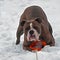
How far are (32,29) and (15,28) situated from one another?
191cm

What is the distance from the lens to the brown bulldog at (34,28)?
6.00 m

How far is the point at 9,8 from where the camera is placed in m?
9.47

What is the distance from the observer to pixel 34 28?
6.04m

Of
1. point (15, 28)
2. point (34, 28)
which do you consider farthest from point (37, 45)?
point (15, 28)

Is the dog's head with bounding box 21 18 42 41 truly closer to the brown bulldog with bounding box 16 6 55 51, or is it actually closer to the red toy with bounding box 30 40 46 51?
the brown bulldog with bounding box 16 6 55 51

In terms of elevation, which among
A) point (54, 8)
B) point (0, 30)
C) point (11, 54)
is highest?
point (54, 8)

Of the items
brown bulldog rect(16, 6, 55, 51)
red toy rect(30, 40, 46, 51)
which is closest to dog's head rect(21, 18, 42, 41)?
brown bulldog rect(16, 6, 55, 51)

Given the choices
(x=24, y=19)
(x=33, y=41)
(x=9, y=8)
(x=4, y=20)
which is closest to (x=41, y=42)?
(x=33, y=41)

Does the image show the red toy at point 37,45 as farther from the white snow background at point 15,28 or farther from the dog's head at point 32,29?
the dog's head at point 32,29

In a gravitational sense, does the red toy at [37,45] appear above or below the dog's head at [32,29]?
below

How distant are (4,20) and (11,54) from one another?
246 cm

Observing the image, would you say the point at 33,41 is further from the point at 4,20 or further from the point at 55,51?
the point at 4,20

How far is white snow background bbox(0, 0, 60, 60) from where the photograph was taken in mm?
5918

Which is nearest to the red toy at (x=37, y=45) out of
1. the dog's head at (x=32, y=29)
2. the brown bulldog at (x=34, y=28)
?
the brown bulldog at (x=34, y=28)
